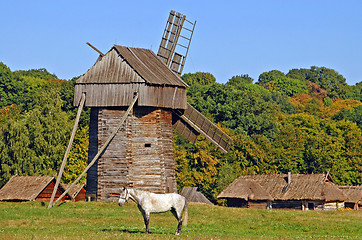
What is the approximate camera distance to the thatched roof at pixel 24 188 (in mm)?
52250

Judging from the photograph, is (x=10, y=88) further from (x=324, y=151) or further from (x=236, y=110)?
(x=324, y=151)

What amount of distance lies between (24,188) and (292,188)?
85.5 ft

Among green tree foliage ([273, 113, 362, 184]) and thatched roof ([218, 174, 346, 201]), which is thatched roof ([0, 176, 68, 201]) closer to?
thatched roof ([218, 174, 346, 201])

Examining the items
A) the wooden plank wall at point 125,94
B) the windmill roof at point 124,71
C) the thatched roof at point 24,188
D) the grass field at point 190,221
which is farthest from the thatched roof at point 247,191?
the wooden plank wall at point 125,94

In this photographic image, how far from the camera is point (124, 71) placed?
4438 centimetres

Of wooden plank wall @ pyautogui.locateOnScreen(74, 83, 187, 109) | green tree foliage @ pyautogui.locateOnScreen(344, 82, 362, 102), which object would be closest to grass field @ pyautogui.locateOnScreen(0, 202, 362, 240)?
wooden plank wall @ pyautogui.locateOnScreen(74, 83, 187, 109)

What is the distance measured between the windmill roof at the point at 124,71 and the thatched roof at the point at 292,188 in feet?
70.4

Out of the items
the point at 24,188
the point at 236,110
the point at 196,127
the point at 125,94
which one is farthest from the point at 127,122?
the point at 236,110

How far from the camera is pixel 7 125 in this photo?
241 ft

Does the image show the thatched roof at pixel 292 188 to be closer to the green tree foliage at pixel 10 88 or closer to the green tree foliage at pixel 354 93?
the green tree foliage at pixel 10 88

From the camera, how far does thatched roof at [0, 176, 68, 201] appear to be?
52.2 m

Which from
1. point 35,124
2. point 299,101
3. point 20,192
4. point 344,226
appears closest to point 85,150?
point 35,124

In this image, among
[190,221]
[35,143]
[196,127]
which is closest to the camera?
[190,221]

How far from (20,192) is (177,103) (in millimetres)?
16041
